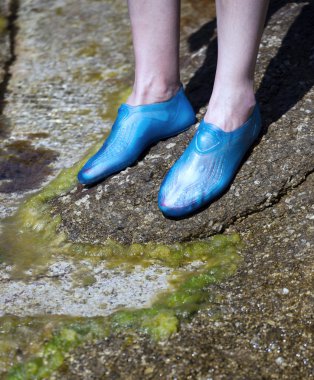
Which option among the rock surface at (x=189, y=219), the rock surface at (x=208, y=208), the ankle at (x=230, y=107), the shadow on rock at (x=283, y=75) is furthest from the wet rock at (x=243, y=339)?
the shadow on rock at (x=283, y=75)

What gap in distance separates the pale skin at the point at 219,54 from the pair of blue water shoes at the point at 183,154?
0.13 ft

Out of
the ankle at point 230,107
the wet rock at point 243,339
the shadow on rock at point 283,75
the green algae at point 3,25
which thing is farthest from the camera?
the green algae at point 3,25

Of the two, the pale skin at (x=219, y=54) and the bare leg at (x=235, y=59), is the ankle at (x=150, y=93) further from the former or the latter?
the bare leg at (x=235, y=59)

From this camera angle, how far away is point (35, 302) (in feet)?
6.38

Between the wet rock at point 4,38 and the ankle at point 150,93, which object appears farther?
the wet rock at point 4,38

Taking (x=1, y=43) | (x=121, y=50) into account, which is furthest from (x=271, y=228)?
(x=1, y=43)

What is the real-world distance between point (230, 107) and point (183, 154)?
20 cm

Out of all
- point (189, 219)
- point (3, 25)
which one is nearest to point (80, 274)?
point (189, 219)

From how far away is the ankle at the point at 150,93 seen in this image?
90.3 inches

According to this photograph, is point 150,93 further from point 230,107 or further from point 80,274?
point 80,274

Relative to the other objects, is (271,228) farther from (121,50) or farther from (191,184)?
(121,50)

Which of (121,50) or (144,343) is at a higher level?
(144,343)

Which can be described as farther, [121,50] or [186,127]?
[121,50]

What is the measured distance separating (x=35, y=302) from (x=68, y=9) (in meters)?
2.20
